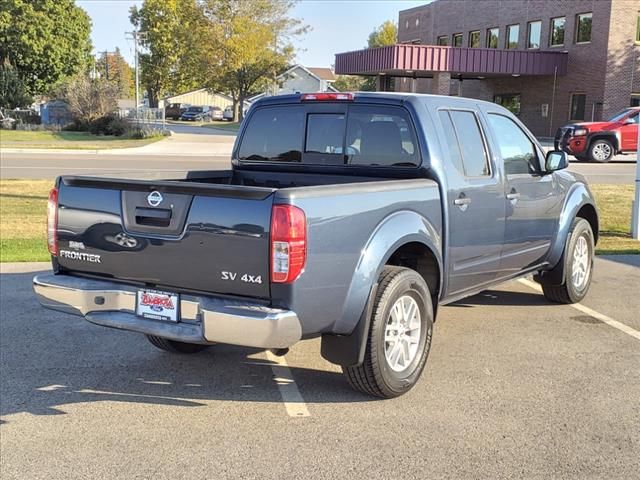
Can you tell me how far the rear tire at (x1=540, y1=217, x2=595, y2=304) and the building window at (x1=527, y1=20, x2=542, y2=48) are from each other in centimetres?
3855

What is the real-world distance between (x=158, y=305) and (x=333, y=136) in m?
2.04

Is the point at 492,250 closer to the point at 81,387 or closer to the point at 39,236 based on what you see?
the point at 81,387

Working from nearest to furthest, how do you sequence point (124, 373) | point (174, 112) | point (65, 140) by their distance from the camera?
point (124, 373) < point (65, 140) < point (174, 112)

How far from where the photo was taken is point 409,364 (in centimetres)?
486

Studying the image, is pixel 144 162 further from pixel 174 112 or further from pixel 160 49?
pixel 160 49

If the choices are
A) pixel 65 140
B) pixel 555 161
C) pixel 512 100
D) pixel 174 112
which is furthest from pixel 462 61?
pixel 174 112

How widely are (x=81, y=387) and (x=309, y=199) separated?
2196 millimetres

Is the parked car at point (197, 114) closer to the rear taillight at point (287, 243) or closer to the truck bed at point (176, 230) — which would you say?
the truck bed at point (176, 230)

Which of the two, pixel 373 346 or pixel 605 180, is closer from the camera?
pixel 373 346

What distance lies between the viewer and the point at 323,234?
4.07 meters

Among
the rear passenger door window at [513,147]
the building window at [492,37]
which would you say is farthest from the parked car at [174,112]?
the rear passenger door window at [513,147]

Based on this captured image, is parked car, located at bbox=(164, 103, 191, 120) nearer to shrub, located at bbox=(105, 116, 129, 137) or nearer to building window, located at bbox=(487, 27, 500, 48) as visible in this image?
shrub, located at bbox=(105, 116, 129, 137)

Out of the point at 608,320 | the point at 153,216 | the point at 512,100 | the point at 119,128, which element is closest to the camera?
the point at 153,216

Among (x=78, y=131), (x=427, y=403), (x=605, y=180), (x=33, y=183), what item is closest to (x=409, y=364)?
(x=427, y=403)
